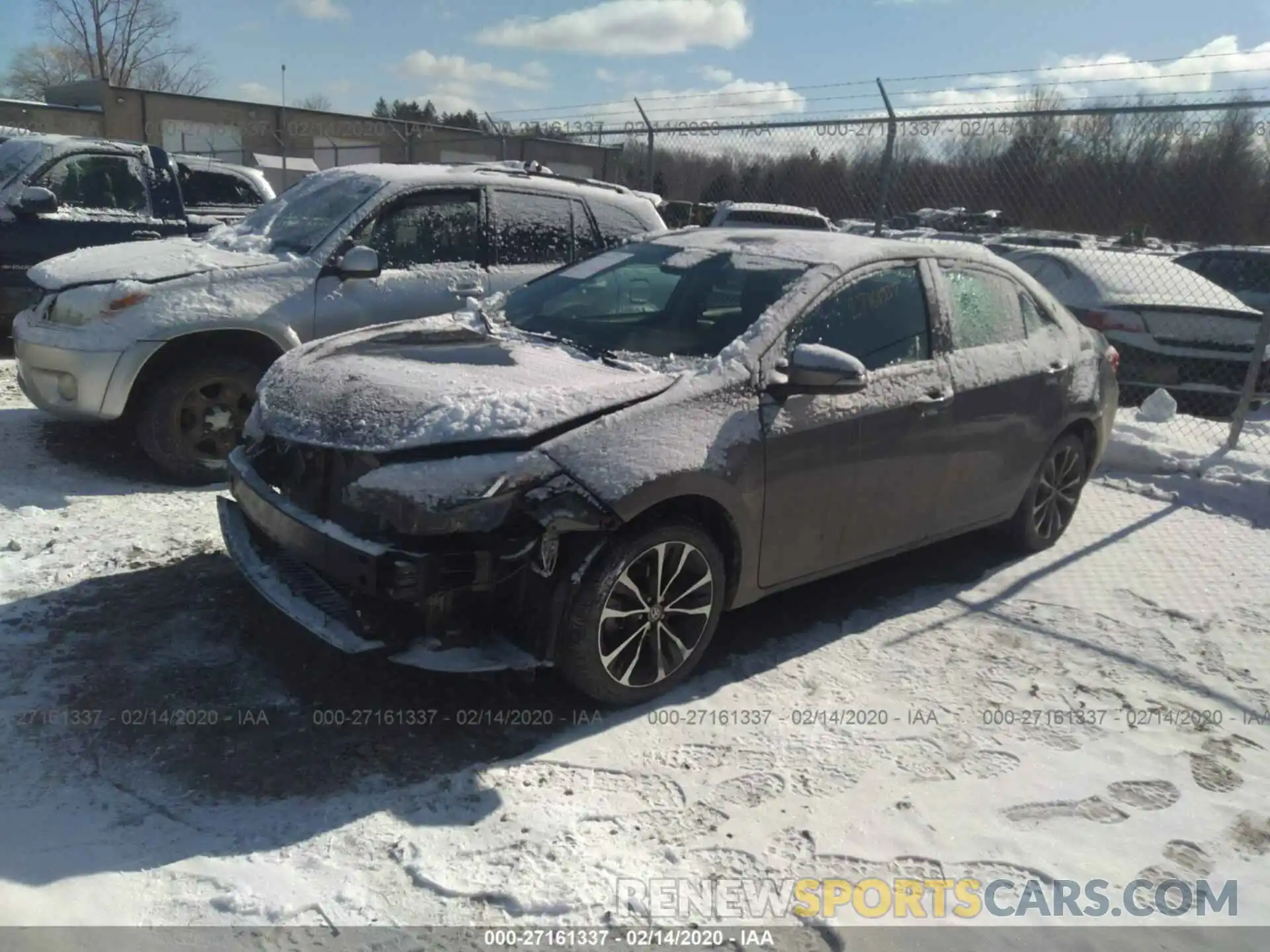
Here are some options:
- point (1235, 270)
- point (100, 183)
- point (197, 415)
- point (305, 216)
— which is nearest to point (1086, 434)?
point (305, 216)

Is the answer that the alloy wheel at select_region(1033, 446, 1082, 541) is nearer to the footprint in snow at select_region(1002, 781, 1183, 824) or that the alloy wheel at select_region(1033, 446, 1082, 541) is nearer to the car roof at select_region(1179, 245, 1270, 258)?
the footprint in snow at select_region(1002, 781, 1183, 824)

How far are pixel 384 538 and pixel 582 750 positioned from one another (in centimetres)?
97

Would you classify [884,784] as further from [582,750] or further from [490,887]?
[490,887]

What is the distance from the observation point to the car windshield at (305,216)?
239 inches

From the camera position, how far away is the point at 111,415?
5.38 metres

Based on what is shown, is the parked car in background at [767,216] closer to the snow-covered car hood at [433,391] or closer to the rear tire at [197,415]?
the rear tire at [197,415]

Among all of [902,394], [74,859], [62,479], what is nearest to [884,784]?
[902,394]

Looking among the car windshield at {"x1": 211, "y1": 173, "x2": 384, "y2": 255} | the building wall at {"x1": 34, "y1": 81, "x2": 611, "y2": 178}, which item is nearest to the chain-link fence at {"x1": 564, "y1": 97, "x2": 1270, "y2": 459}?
the car windshield at {"x1": 211, "y1": 173, "x2": 384, "y2": 255}

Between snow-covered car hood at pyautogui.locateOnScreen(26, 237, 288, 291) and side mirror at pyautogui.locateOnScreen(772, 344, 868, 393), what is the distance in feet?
11.0

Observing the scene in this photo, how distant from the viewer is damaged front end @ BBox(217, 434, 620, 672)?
3148 mm

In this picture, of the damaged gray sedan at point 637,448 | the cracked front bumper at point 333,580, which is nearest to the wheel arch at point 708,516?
the damaged gray sedan at point 637,448

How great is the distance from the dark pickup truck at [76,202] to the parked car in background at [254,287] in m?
2.65

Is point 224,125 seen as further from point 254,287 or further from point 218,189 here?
point 254,287

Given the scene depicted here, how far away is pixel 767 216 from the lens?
13812 mm
